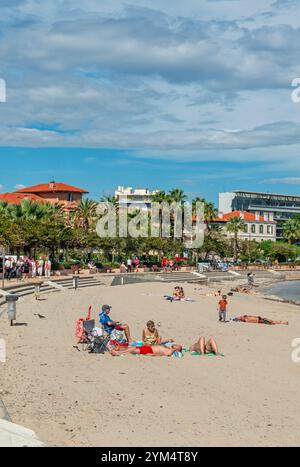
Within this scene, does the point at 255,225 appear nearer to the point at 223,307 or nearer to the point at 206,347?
the point at 223,307

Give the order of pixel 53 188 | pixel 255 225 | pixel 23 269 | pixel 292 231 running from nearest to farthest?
pixel 23 269
pixel 53 188
pixel 292 231
pixel 255 225

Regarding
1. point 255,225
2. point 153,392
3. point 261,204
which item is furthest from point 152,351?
point 261,204

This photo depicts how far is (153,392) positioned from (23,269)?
108 feet

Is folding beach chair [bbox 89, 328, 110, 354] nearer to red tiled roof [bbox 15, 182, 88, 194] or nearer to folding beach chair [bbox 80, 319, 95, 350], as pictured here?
folding beach chair [bbox 80, 319, 95, 350]

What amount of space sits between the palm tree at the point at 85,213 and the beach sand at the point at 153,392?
56.9m

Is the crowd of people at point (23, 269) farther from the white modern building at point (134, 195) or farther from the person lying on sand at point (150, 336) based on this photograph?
the white modern building at point (134, 195)

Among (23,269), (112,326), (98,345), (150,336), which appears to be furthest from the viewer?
(23,269)

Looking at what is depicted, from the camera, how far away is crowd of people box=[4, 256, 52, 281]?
39938 millimetres

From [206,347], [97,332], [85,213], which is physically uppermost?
[85,213]

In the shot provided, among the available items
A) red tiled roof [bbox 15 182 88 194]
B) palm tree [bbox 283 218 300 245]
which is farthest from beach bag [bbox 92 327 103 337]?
palm tree [bbox 283 218 300 245]

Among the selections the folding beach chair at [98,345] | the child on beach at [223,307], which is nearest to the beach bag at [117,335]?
the folding beach chair at [98,345]

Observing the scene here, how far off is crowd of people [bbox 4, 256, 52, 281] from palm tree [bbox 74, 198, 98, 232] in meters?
30.2

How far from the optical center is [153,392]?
459 inches
